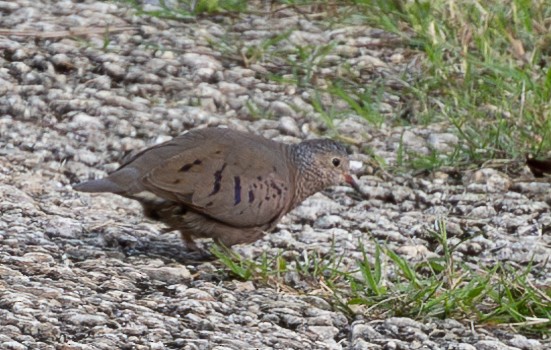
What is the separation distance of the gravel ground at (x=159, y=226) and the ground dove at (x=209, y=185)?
0.18m

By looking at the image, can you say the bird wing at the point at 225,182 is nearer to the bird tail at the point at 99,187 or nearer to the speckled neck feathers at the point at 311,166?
the bird tail at the point at 99,187

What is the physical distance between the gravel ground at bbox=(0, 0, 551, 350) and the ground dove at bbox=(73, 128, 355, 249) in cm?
18

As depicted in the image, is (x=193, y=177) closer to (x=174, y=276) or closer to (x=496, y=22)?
(x=174, y=276)

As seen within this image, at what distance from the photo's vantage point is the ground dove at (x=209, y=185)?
491cm

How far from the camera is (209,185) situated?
4.95 meters

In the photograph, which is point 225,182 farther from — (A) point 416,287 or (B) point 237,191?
(A) point 416,287

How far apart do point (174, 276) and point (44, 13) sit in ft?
10.5

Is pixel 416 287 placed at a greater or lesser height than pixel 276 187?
lesser

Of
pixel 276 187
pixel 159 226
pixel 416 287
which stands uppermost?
pixel 276 187

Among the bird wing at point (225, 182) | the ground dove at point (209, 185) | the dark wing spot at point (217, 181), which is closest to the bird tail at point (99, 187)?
the ground dove at point (209, 185)

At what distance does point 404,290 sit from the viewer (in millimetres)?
4637

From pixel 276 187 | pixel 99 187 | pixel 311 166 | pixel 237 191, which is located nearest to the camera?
pixel 99 187

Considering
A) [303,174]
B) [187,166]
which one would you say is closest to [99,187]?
[187,166]

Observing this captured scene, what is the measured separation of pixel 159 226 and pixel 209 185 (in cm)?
66
